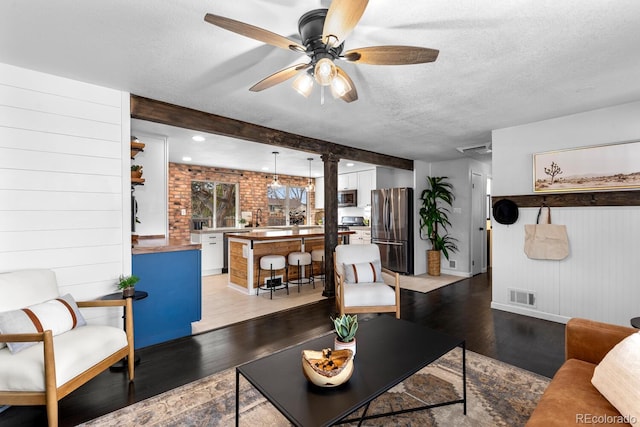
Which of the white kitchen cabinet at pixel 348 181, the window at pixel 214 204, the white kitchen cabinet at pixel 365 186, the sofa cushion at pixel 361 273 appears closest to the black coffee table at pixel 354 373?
the sofa cushion at pixel 361 273

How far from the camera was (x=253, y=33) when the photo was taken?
4.79 ft

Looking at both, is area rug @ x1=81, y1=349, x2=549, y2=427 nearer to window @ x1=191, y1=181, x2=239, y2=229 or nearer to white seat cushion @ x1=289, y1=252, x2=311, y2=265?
white seat cushion @ x1=289, y1=252, x2=311, y2=265

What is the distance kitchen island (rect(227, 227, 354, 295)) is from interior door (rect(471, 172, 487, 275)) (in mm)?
3161

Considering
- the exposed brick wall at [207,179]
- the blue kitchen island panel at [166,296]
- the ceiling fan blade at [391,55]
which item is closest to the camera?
the ceiling fan blade at [391,55]

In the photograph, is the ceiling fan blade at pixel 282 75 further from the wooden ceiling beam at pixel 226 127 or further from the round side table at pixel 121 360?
the round side table at pixel 121 360

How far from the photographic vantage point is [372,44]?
1971 millimetres

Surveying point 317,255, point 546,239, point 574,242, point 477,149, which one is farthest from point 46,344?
point 477,149

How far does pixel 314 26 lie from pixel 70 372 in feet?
7.93

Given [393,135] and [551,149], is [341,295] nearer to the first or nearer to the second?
[393,135]

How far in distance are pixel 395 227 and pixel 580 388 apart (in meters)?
4.90

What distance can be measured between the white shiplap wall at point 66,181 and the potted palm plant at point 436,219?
5291mm

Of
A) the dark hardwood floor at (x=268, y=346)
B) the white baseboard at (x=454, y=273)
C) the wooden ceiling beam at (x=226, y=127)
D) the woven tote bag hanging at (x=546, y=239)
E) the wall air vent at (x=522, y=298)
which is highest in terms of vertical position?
the wooden ceiling beam at (x=226, y=127)

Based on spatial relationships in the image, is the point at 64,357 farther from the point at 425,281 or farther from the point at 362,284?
the point at 425,281

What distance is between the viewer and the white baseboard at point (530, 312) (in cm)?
351
